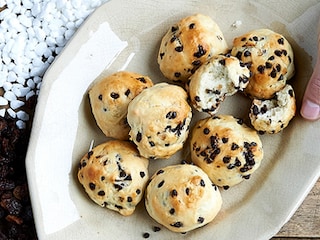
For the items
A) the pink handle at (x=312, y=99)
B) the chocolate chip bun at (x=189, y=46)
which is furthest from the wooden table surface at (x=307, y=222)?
the chocolate chip bun at (x=189, y=46)

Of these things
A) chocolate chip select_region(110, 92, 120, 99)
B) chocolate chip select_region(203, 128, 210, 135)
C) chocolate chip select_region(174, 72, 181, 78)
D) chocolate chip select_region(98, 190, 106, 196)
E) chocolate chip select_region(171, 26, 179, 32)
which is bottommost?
chocolate chip select_region(98, 190, 106, 196)

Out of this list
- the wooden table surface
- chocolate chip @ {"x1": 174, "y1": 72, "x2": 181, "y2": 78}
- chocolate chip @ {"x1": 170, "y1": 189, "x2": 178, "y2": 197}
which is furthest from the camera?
the wooden table surface

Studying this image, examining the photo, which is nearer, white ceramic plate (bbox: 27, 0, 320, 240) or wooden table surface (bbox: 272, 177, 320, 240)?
white ceramic plate (bbox: 27, 0, 320, 240)

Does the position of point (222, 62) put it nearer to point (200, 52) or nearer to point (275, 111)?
point (200, 52)

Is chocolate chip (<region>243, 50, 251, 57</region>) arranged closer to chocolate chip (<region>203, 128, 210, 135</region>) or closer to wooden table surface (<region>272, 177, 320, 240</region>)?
chocolate chip (<region>203, 128, 210, 135</region>)

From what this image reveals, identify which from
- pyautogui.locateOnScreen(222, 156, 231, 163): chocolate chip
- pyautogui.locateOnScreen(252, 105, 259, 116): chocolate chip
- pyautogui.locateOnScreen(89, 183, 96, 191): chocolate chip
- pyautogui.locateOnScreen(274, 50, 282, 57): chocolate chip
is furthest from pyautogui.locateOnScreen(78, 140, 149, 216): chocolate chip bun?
pyautogui.locateOnScreen(274, 50, 282, 57): chocolate chip

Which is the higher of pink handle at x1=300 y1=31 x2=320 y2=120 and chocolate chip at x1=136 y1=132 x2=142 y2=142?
chocolate chip at x1=136 y1=132 x2=142 y2=142

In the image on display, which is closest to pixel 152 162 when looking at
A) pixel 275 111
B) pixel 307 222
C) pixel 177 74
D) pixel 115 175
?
pixel 115 175
